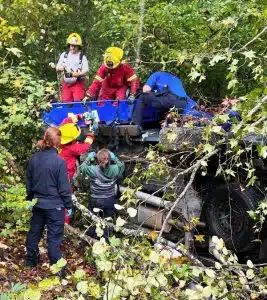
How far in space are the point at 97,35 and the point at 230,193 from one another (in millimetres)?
7327

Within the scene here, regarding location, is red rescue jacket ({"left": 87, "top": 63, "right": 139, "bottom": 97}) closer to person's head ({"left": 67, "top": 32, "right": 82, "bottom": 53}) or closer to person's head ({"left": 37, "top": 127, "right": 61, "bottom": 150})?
person's head ({"left": 67, "top": 32, "right": 82, "bottom": 53})

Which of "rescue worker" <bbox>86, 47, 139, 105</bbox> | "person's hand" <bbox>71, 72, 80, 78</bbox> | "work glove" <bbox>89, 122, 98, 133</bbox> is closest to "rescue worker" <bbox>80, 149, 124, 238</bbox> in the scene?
"work glove" <bbox>89, 122, 98, 133</bbox>

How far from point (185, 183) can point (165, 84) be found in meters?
1.82

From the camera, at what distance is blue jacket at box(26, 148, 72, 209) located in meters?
6.26

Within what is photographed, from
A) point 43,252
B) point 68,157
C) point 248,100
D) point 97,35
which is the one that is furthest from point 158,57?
point 248,100

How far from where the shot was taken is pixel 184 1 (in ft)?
39.8

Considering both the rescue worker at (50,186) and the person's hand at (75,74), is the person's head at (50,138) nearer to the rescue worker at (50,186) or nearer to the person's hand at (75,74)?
the rescue worker at (50,186)

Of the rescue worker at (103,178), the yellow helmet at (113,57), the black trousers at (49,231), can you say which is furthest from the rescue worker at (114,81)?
the black trousers at (49,231)

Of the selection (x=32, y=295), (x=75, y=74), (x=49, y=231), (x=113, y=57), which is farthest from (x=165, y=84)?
(x=32, y=295)

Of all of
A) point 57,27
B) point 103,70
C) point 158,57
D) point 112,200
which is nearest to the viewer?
point 112,200

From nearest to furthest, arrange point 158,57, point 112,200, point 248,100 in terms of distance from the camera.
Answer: point 248,100 < point 112,200 < point 158,57

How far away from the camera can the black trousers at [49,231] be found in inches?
251

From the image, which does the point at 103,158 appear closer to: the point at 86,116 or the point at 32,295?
the point at 86,116

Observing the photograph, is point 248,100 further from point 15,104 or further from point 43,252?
point 15,104
